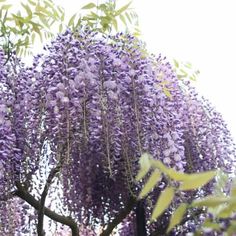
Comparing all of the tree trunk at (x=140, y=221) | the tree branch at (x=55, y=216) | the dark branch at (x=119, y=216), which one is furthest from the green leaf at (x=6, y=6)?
the tree trunk at (x=140, y=221)

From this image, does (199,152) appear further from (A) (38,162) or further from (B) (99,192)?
(A) (38,162)

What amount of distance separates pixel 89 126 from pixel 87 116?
0.11 metres

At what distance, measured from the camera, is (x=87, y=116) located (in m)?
3.49

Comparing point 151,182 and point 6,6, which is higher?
point 6,6

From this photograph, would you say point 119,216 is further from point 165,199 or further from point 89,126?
point 165,199

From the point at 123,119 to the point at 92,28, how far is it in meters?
0.71

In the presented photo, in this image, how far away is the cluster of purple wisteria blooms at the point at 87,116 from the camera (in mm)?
3520

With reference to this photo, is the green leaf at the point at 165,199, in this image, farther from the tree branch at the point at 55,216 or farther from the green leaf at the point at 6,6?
the tree branch at the point at 55,216

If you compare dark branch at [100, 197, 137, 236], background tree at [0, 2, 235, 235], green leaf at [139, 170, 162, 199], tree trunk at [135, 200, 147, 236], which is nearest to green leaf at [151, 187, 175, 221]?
green leaf at [139, 170, 162, 199]

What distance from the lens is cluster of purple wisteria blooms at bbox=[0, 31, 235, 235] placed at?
139 inches

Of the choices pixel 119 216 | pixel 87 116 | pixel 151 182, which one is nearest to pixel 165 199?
pixel 151 182

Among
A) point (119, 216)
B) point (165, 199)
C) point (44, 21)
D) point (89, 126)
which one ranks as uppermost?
point (44, 21)

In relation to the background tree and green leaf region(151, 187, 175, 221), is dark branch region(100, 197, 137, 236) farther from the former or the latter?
green leaf region(151, 187, 175, 221)

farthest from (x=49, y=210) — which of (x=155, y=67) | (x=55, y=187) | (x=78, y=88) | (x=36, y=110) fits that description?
(x=155, y=67)
